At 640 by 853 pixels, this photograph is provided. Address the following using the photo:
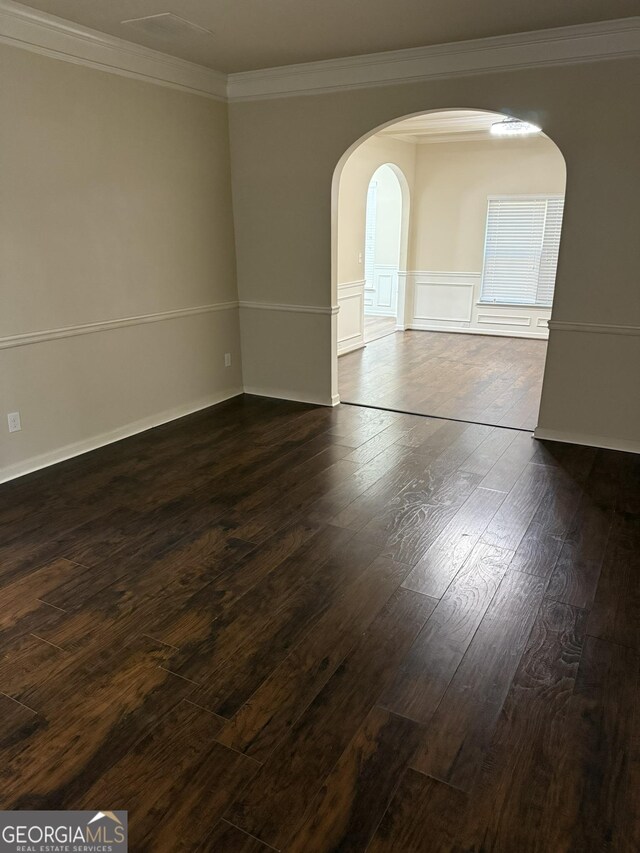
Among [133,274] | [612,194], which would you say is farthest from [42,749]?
[612,194]

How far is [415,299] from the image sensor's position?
919 centimetres

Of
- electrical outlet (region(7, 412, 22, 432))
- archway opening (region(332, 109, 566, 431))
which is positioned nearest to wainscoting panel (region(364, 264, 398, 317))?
archway opening (region(332, 109, 566, 431))

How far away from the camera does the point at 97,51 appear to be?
3.82 metres

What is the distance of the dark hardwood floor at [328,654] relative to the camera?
1.64 meters

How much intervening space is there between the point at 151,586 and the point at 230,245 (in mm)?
3578

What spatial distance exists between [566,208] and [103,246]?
3.19 m

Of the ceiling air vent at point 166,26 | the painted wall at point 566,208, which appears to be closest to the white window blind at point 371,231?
the painted wall at point 566,208

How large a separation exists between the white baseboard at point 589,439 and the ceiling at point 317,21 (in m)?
2.62

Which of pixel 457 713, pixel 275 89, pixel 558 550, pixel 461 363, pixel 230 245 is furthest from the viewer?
pixel 461 363

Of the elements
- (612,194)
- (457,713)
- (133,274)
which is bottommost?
(457,713)

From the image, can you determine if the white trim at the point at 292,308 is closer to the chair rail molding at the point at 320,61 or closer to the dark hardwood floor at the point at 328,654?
the chair rail molding at the point at 320,61

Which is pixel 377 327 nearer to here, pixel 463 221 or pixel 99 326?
pixel 463 221

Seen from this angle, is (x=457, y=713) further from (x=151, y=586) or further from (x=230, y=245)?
(x=230, y=245)

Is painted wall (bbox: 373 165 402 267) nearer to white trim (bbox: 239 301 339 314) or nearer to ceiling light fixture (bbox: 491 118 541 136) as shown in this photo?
ceiling light fixture (bbox: 491 118 541 136)
